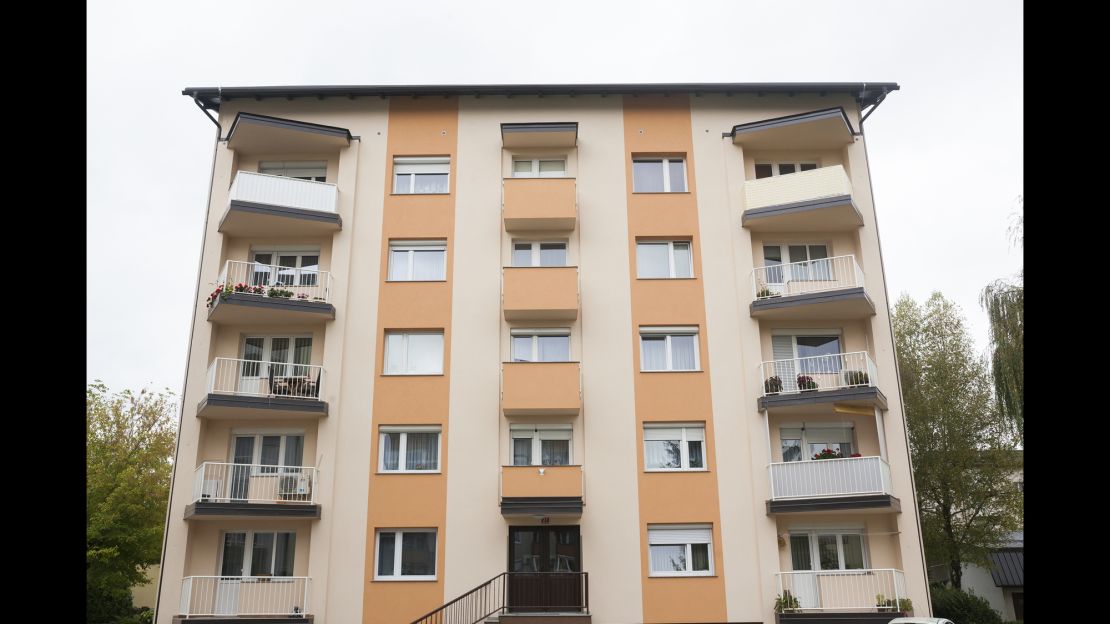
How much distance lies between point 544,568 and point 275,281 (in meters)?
11.6

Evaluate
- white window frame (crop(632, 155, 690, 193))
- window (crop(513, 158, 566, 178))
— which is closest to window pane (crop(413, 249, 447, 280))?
window (crop(513, 158, 566, 178))

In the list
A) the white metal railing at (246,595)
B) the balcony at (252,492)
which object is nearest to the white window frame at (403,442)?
the balcony at (252,492)

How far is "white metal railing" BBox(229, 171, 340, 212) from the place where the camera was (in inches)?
985

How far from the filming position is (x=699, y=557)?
22.5 m

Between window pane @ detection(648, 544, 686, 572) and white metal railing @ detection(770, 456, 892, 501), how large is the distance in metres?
2.86

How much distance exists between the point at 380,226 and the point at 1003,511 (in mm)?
25989

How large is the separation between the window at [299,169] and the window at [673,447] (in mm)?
13075

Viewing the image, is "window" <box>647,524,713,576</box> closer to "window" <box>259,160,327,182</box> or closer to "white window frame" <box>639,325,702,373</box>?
"white window frame" <box>639,325,702,373</box>

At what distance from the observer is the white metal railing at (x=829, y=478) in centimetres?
2188

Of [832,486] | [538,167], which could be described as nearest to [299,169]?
[538,167]

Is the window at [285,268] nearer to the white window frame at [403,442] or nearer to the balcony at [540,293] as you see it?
the white window frame at [403,442]

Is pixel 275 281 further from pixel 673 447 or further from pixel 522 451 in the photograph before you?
pixel 673 447

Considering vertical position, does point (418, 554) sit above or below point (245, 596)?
above
